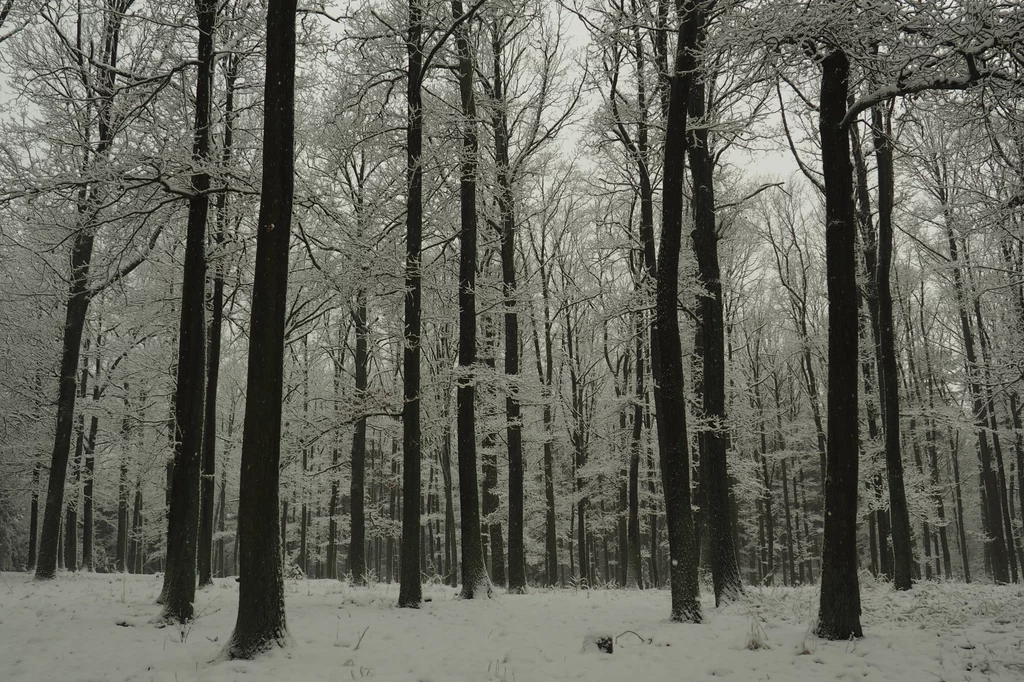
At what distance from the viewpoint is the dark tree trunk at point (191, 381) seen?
25.5ft

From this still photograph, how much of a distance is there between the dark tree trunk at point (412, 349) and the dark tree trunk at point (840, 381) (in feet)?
19.6

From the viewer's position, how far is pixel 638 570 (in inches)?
664

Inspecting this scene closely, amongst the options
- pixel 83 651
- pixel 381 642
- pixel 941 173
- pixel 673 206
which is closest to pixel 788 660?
pixel 381 642

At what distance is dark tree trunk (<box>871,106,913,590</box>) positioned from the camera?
12094 mm

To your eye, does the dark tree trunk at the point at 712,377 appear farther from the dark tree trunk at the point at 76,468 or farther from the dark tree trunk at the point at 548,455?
the dark tree trunk at the point at 76,468

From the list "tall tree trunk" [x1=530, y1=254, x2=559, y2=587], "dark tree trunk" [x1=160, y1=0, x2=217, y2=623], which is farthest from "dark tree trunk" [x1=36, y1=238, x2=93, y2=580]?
"tall tree trunk" [x1=530, y1=254, x2=559, y2=587]

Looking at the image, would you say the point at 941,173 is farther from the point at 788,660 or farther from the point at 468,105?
the point at 788,660

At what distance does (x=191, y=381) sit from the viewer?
796cm

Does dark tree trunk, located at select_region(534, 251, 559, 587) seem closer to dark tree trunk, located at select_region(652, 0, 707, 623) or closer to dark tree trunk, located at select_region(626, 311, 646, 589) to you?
dark tree trunk, located at select_region(626, 311, 646, 589)

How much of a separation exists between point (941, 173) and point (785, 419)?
55.4 feet

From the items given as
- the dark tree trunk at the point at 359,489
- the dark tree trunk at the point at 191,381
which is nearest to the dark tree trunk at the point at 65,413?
the dark tree trunk at the point at 359,489

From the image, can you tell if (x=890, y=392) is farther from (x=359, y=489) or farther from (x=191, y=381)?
(x=359, y=489)

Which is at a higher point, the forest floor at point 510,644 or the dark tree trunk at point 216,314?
the dark tree trunk at point 216,314

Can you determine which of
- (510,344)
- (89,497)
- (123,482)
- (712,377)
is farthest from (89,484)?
(712,377)
